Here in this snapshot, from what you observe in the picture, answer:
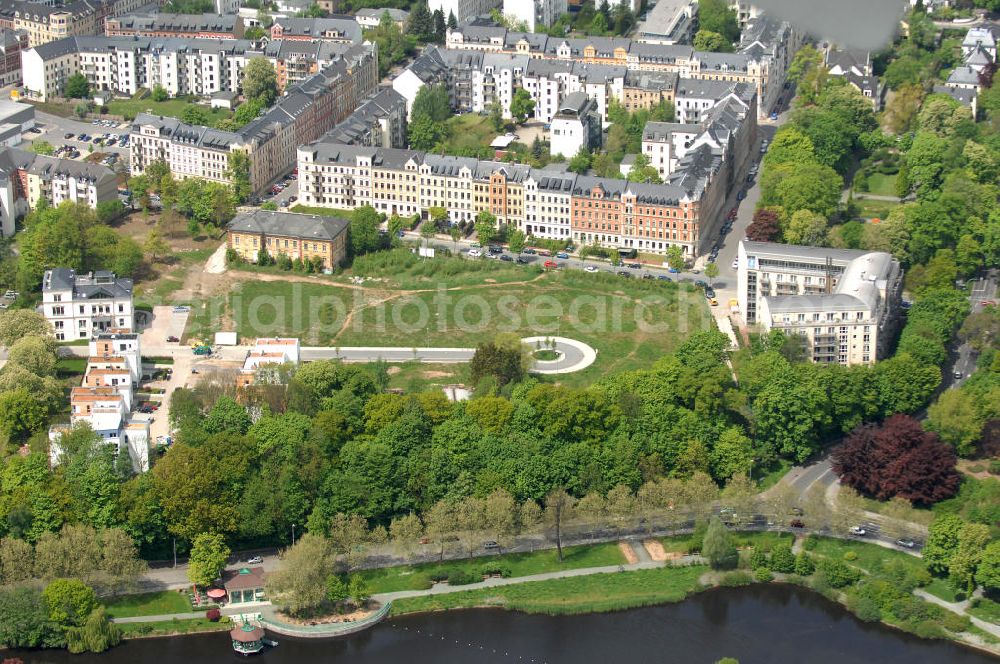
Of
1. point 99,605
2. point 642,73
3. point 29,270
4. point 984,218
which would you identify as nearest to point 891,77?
point 642,73

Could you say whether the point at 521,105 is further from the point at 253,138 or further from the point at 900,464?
the point at 900,464

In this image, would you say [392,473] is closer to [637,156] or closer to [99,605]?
[99,605]

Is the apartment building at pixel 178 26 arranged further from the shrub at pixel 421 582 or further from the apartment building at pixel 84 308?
the shrub at pixel 421 582

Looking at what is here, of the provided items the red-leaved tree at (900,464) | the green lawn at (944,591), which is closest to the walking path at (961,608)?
the green lawn at (944,591)

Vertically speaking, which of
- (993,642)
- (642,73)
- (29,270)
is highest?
(642,73)

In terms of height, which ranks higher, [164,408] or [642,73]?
[642,73]

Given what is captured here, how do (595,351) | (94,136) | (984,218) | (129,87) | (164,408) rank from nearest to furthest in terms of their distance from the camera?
(164,408) < (595,351) < (984,218) < (94,136) < (129,87)

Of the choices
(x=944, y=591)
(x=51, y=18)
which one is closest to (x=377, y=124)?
(x=51, y=18)

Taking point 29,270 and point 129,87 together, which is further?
point 129,87
